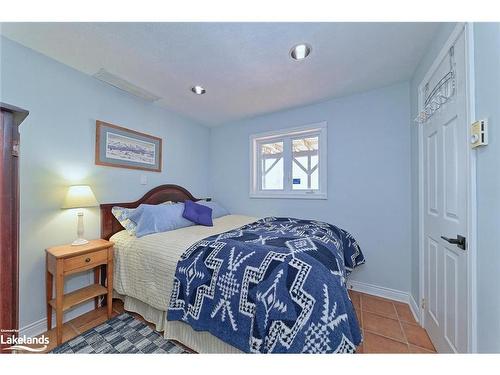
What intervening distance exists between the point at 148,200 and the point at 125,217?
465 mm

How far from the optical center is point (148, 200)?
2.50m

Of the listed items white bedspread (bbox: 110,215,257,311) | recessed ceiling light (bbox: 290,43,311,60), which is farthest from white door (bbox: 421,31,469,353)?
white bedspread (bbox: 110,215,257,311)

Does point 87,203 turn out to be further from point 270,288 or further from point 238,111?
point 238,111

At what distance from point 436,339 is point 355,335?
0.97 m

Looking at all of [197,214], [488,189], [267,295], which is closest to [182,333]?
[267,295]

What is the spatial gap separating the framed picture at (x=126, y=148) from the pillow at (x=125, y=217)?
51 cm

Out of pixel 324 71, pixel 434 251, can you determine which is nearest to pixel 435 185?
pixel 434 251

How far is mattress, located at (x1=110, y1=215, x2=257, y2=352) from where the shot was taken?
1.52 metres

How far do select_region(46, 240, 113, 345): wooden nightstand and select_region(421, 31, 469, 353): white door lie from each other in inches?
102

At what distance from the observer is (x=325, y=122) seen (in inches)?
102

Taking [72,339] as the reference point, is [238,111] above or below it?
above

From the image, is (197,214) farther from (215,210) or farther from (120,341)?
(120,341)

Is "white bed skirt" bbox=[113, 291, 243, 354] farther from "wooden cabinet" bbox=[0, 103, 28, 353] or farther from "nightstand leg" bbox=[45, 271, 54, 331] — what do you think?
"wooden cabinet" bbox=[0, 103, 28, 353]

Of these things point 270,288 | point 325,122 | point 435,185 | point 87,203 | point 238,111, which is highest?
point 238,111
